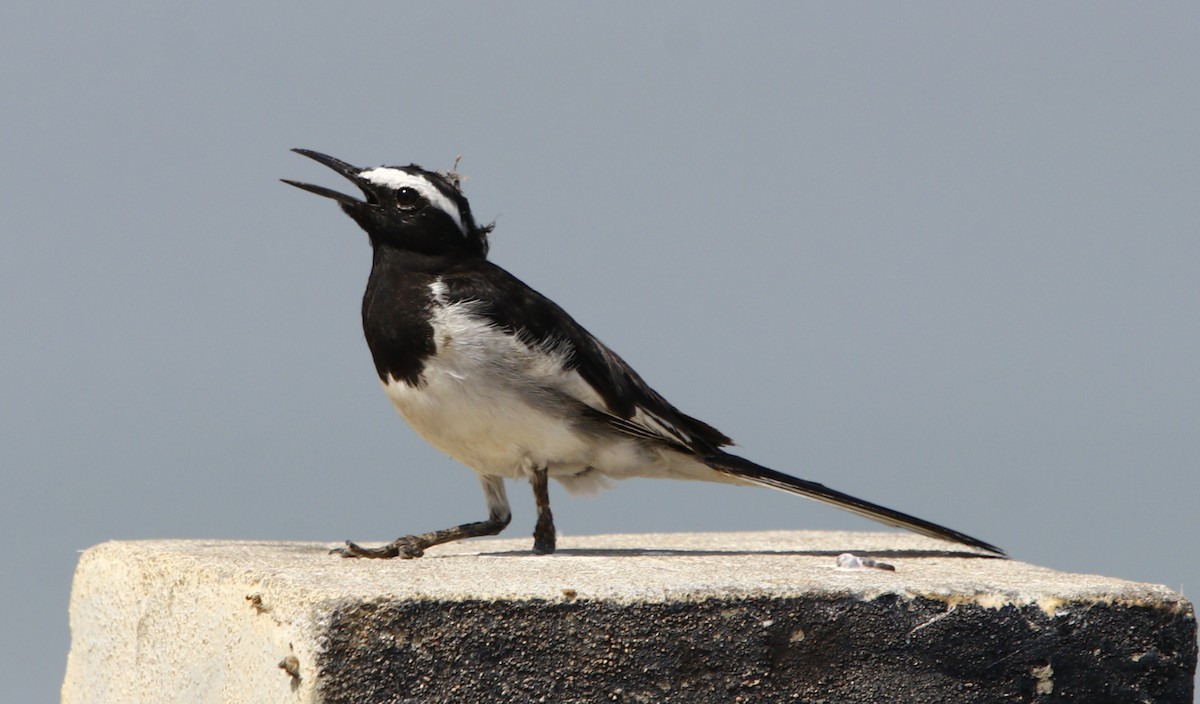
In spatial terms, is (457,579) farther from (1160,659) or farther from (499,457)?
(1160,659)

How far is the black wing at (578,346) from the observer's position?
714cm

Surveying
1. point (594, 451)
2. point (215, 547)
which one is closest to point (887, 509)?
point (594, 451)

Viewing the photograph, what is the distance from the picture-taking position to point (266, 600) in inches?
218

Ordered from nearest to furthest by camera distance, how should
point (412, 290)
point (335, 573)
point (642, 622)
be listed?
point (642, 622), point (335, 573), point (412, 290)

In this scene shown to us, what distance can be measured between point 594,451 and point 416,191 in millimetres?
1434

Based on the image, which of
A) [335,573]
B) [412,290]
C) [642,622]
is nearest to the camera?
[642,622]

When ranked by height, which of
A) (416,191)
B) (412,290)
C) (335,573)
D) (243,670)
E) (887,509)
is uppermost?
(416,191)

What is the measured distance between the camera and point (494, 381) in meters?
6.97

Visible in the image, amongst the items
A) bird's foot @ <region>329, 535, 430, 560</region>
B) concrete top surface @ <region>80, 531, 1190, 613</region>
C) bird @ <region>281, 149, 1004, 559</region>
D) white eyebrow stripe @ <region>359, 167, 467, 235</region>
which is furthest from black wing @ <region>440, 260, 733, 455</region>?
bird's foot @ <region>329, 535, 430, 560</region>

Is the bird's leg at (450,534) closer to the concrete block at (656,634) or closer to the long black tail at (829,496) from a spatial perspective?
the concrete block at (656,634)

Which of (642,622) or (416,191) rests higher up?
(416,191)

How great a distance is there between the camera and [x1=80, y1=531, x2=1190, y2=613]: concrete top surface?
17.8 feet

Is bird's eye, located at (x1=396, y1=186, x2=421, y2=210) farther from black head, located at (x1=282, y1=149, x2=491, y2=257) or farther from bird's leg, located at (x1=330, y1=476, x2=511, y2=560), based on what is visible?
bird's leg, located at (x1=330, y1=476, x2=511, y2=560)

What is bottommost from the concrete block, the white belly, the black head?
the concrete block
